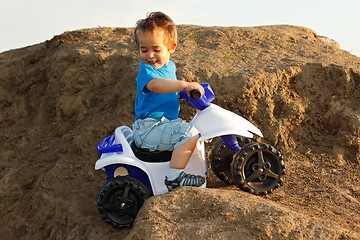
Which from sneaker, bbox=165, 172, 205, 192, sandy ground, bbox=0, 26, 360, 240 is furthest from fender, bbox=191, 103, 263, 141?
sandy ground, bbox=0, 26, 360, 240

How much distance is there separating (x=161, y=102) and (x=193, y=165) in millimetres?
627

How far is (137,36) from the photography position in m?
5.54

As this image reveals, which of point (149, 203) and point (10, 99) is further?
point (10, 99)

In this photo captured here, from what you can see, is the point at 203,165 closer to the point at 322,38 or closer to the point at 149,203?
the point at 149,203

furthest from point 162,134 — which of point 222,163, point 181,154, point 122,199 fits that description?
point 222,163

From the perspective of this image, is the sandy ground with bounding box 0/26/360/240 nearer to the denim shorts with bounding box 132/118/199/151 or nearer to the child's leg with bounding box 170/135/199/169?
the child's leg with bounding box 170/135/199/169

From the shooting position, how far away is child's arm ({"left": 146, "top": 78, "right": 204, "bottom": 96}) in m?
5.33

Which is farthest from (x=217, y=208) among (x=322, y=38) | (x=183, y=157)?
(x=322, y=38)

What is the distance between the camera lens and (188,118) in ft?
23.6

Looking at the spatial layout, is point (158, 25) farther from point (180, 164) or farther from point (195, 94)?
point (180, 164)

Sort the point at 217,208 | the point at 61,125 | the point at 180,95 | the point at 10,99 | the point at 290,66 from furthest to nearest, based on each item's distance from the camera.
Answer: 1. the point at 10,99
2. the point at 61,125
3. the point at 290,66
4. the point at 180,95
5. the point at 217,208

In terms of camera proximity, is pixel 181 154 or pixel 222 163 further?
pixel 222 163

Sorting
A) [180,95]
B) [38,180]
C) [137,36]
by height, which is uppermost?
[137,36]

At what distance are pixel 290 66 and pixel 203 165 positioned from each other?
2.49 metres
